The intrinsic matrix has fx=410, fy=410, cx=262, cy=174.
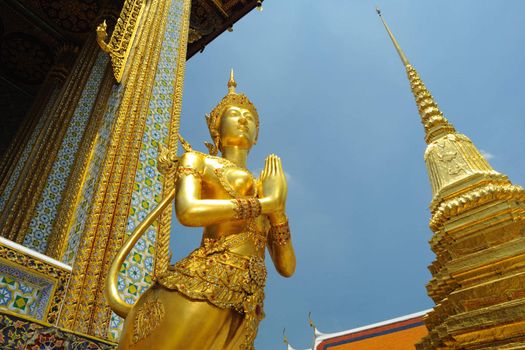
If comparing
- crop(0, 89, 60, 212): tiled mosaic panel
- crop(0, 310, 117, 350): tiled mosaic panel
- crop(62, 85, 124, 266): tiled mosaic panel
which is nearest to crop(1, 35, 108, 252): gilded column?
crop(0, 89, 60, 212): tiled mosaic panel

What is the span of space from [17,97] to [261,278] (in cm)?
614

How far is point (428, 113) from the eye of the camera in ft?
11.8

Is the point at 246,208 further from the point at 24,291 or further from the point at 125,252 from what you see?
the point at 24,291

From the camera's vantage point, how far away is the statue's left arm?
1260 mm

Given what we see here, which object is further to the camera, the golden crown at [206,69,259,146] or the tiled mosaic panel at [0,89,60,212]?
the tiled mosaic panel at [0,89,60,212]

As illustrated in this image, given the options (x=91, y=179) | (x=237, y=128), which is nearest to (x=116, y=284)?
(x=237, y=128)

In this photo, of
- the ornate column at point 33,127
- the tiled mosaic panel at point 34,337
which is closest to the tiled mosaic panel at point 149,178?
the tiled mosaic panel at point 34,337

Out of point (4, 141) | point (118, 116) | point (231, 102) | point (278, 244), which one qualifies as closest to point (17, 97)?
point (4, 141)

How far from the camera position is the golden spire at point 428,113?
3.35m

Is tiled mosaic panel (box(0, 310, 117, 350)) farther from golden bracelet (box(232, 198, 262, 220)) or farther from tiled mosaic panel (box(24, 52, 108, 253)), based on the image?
tiled mosaic panel (box(24, 52, 108, 253))

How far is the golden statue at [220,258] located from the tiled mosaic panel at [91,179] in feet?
3.24

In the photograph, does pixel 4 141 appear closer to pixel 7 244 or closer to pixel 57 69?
pixel 57 69

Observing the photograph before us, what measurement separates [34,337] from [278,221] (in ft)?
3.21

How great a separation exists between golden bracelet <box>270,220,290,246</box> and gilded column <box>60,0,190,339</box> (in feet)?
1.45
